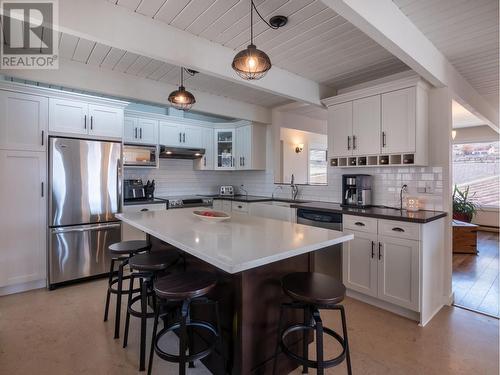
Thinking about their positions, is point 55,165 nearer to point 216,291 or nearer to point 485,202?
point 216,291

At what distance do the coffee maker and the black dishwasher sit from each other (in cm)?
43

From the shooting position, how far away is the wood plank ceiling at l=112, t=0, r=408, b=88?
209 centimetres

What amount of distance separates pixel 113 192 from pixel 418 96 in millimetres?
3781

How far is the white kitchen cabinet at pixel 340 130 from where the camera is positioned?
11.3ft

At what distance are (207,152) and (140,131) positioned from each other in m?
1.29

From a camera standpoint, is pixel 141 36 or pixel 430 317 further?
pixel 430 317

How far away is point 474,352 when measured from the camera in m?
2.11

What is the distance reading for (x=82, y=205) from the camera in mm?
3359

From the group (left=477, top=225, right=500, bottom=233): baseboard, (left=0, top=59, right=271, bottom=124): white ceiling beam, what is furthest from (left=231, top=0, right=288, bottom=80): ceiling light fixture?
(left=477, top=225, right=500, bottom=233): baseboard

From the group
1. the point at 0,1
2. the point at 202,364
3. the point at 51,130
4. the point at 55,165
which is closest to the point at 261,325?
the point at 202,364

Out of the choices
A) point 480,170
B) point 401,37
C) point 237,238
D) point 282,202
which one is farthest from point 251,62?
point 480,170

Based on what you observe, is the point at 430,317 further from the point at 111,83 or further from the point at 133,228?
the point at 111,83

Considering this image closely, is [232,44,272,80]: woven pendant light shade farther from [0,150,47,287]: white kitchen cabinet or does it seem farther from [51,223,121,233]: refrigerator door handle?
[51,223,121,233]: refrigerator door handle

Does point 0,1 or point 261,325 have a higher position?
point 0,1
